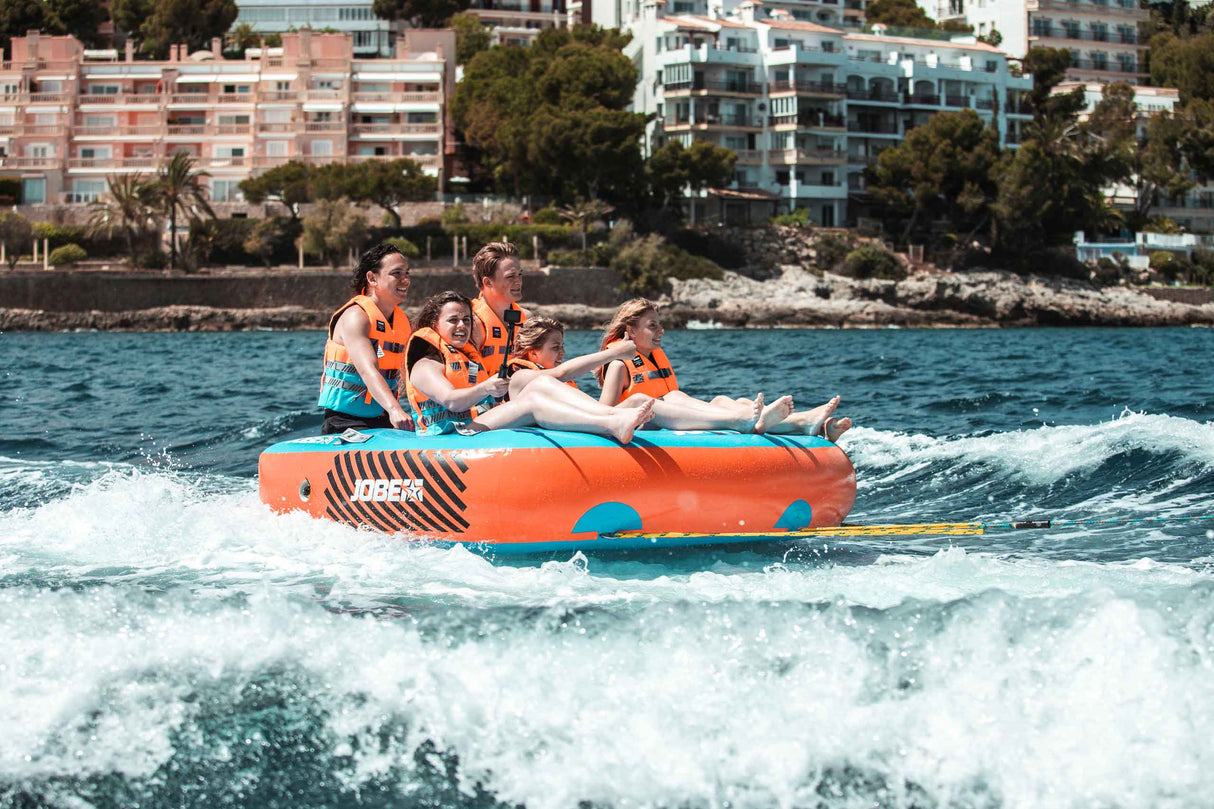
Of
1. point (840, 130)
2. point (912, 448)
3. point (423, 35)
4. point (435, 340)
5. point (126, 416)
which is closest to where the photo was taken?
point (435, 340)

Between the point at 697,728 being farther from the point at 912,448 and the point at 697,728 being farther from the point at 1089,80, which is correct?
the point at 1089,80

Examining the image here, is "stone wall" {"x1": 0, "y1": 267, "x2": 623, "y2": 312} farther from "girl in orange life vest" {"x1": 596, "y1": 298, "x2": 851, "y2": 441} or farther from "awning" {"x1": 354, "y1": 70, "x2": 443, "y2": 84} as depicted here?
"girl in orange life vest" {"x1": 596, "y1": 298, "x2": 851, "y2": 441}

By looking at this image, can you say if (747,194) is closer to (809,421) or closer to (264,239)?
(264,239)

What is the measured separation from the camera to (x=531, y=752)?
4039 mm

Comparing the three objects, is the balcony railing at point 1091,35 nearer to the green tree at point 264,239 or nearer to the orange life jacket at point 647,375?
the green tree at point 264,239

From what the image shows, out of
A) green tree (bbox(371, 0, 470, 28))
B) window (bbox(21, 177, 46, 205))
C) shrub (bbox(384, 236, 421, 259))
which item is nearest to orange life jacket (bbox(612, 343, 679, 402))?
shrub (bbox(384, 236, 421, 259))

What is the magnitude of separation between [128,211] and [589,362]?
156ft

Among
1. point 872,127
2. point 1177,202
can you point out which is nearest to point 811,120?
point 872,127

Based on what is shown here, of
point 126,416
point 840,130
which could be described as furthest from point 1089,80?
point 126,416

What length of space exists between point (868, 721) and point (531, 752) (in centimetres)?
101

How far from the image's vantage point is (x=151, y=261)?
50125mm

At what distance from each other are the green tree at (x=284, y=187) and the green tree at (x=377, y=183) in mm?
951

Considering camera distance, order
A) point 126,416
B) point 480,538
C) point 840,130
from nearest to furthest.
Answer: point 480,538 → point 126,416 → point 840,130

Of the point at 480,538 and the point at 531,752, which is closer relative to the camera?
the point at 531,752
